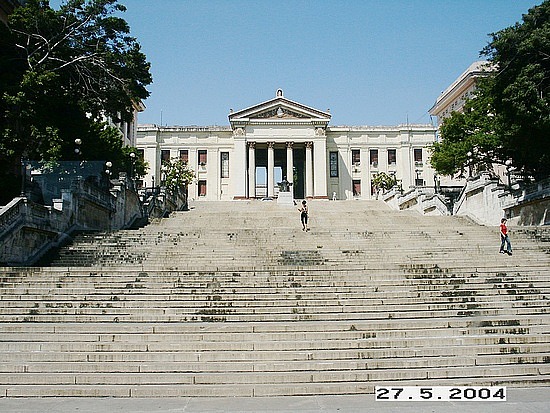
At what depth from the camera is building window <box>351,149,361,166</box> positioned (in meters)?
77.2

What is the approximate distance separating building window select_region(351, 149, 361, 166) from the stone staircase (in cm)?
5982

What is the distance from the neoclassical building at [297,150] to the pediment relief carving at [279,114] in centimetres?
14

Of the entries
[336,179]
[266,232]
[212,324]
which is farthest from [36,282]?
[336,179]

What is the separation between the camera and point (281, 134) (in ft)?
239

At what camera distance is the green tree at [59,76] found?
22578mm

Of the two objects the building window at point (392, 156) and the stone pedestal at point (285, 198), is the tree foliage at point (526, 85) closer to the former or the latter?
the stone pedestal at point (285, 198)

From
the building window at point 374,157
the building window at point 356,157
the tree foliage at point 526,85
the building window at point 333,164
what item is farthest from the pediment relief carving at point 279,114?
the tree foliage at point 526,85

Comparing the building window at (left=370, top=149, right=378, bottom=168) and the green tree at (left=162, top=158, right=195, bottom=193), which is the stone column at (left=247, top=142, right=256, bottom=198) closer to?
the green tree at (left=162, top=158, right=195, bottom=193)

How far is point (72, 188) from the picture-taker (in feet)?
69.1

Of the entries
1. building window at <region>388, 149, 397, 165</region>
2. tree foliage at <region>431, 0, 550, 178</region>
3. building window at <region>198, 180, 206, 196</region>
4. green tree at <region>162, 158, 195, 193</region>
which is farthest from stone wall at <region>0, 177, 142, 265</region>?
building window at <region>388, 149, 397, 165</region>

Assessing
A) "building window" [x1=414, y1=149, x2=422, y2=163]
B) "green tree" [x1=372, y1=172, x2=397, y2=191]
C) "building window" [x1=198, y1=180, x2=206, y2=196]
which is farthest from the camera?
"building window" [x1=414, y1=149, x2=422, y2=163]

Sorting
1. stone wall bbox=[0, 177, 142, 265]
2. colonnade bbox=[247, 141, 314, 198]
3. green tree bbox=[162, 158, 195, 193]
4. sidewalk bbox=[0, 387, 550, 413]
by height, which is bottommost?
sidewalk bbox=[0, 387, 550, 413]

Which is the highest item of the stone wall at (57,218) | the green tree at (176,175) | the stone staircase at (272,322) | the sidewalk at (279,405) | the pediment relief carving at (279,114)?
the pediment relief carving at (279,114)

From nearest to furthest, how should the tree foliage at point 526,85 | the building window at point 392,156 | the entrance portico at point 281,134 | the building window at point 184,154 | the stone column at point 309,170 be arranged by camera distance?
the tree foliage at point 526,85 → the entrance portico at point 281,134 → the stone column at point 309,170 → the building window at point 184,154 → the building window at point 392,156
